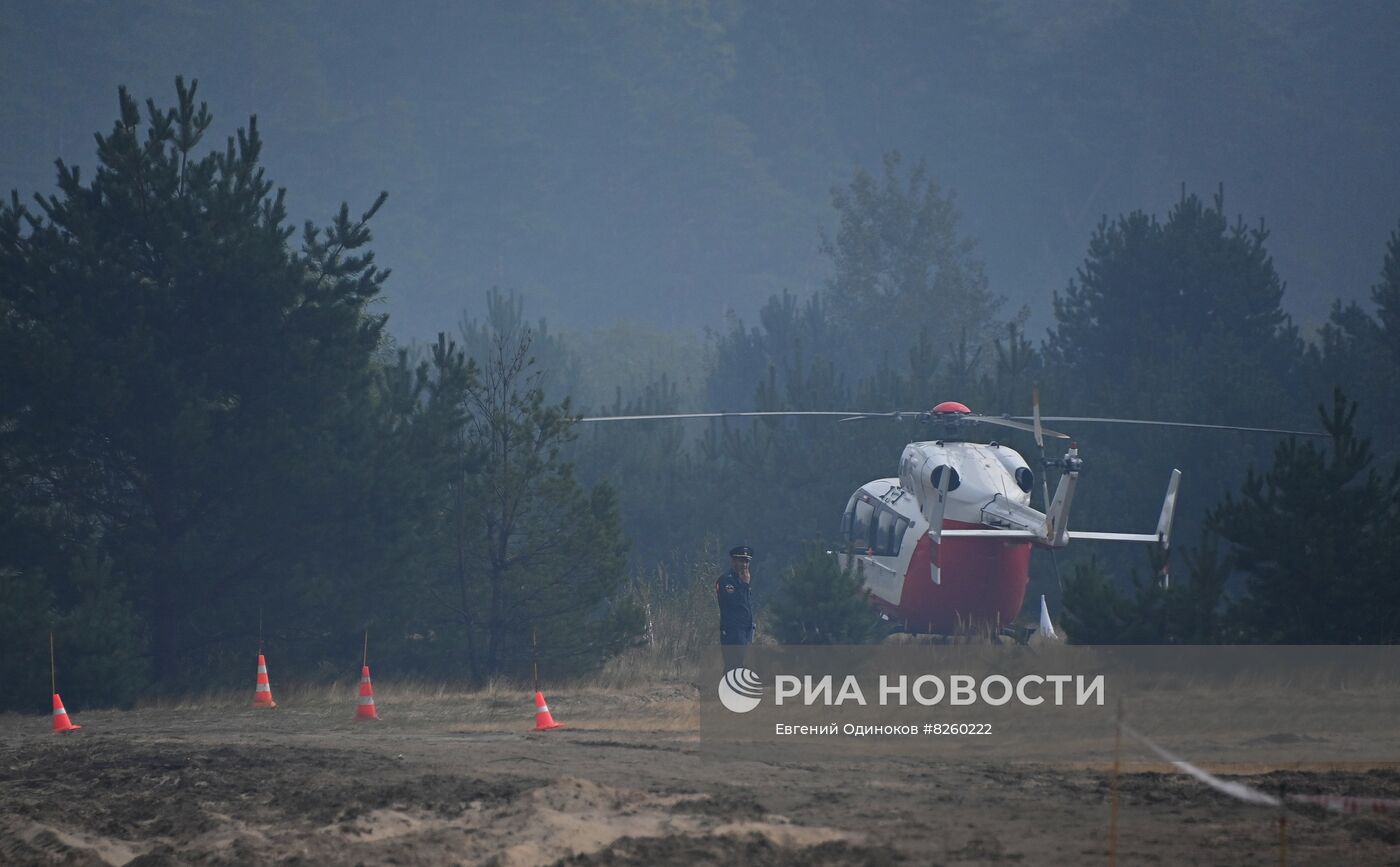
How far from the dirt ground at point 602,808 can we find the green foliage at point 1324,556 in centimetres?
783

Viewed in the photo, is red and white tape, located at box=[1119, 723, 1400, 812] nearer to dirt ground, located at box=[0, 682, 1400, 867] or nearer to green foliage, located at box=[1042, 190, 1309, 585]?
dirt ground, located at box=[0, 682, 1400, 867]

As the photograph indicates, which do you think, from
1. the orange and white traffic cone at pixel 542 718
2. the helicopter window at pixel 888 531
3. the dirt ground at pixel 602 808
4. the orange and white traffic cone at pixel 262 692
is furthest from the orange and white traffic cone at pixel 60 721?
the helicopter window at pixel 888 531

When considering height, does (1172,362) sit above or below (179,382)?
above

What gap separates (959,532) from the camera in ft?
80.3

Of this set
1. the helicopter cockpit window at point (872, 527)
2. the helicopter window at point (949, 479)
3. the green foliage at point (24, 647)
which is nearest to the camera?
the green foliage at point (24, 647)

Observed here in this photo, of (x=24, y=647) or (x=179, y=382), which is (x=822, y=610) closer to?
(x=179, y=382)

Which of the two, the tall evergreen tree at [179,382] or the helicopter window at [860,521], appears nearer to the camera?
the tall evergreen tree at [179,382]

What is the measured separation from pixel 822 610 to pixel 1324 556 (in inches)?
303

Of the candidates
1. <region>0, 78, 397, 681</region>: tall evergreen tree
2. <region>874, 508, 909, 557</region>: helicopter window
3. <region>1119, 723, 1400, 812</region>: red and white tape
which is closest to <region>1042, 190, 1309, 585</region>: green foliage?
<region>874, 508, 909, 557</region>: helicopter window

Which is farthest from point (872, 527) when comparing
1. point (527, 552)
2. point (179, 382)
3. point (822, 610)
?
point (179, 382)

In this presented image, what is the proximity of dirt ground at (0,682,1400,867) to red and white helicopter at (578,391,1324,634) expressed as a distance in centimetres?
968

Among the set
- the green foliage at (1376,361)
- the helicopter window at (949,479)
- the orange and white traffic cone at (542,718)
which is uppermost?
the green foliage at (1376,361)

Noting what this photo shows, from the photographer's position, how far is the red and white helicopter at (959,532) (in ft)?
79.5

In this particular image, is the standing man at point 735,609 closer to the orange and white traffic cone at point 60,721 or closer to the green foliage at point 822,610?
the green foliage at point 822,610
